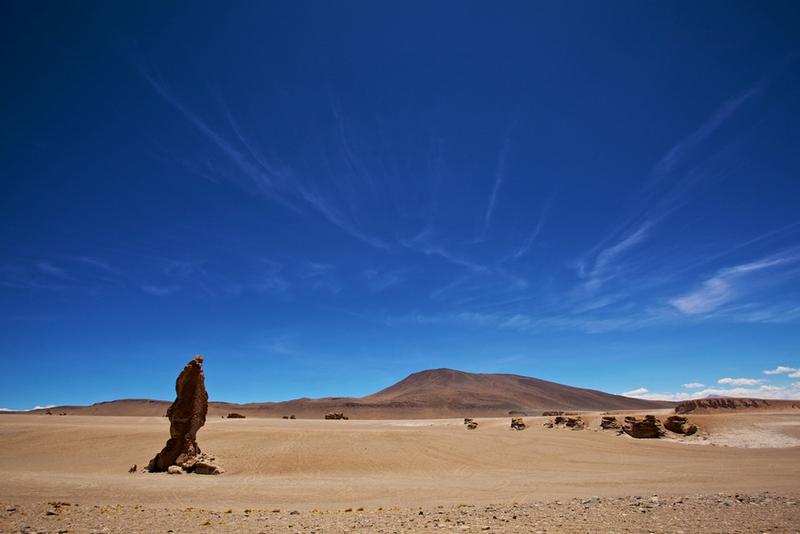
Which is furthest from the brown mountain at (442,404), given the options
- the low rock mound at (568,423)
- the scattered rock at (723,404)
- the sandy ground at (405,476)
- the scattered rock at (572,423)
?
the sandy ground at (405,476)

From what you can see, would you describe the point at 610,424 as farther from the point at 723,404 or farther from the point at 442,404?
the point at 442,404

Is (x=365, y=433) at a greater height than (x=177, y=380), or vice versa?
(x=177, y=380)

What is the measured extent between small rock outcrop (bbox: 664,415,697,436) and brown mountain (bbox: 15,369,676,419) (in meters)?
71.3

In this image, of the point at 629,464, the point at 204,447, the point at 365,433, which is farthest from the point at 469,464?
the point at 204,447

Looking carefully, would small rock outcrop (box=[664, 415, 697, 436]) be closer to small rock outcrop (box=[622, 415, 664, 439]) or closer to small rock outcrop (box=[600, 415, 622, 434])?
small rock outcrop (box=[622, 415, 664, 439])

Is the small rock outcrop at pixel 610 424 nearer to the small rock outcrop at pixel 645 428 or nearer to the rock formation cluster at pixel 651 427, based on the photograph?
the rock formation cluster at pixel 651 427

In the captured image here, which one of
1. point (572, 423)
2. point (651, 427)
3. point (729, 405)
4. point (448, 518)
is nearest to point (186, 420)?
point (448, 518)

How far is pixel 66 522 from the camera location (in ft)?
23.9

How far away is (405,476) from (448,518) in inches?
397

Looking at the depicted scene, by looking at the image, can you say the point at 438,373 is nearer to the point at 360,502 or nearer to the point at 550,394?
the point at 550,394

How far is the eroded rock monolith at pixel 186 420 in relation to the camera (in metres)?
17.2

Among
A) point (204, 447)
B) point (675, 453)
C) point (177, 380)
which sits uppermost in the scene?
point (177, 380)

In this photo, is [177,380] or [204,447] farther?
[204,447]

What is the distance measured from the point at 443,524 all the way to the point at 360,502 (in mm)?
4602
